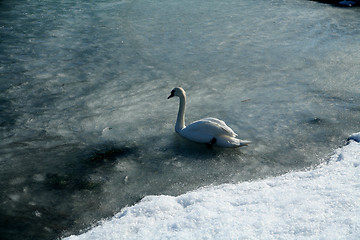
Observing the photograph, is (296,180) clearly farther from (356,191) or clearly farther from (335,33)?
(335,33)

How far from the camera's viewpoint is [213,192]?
456 cm

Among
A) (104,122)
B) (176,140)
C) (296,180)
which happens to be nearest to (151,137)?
(176,140)

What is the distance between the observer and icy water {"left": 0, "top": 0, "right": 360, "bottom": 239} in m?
4.83

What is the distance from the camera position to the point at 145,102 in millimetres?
7211

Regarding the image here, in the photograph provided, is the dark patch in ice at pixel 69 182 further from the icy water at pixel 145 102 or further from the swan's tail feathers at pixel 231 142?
the swan's tail feathers at pixel 231 142

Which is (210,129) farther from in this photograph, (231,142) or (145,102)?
(145,102)

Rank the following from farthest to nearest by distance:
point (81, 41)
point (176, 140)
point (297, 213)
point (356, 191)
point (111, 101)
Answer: point (81, 41), point (111, 101), point (176, 140), point (356, 191), point (297, 213)

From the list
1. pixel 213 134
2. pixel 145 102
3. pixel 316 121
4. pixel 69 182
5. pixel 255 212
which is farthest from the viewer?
pixel 145 102

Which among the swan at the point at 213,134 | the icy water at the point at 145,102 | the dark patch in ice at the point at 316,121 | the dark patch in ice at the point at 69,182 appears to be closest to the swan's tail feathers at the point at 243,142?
the swan at the point at 213,134

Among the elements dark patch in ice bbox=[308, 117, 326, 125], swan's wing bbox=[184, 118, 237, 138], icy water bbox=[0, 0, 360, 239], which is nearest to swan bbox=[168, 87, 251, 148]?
swan's wing bbox=[184, 118, 237, 138]

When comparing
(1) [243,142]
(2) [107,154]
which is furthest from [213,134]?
(2) [107,154]

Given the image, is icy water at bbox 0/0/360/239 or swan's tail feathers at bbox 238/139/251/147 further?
swan's tail feathers at bbox 238/139/251/147

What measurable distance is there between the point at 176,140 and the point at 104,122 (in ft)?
4.08

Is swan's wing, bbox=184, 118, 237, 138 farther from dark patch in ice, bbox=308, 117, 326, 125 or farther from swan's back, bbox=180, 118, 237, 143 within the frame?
dark patch in ice, bbox=308, 117, 326, 125
